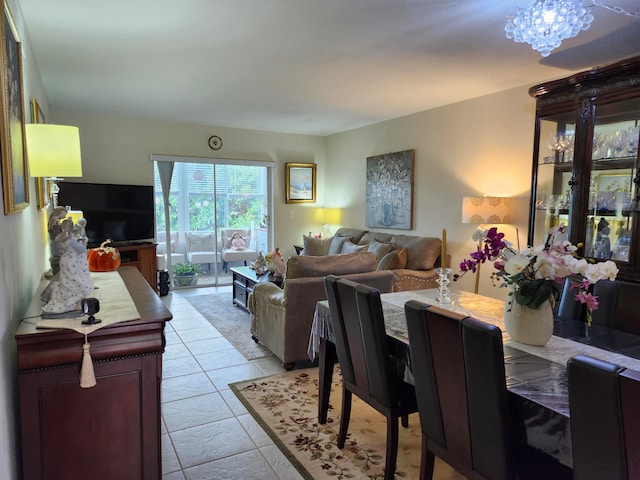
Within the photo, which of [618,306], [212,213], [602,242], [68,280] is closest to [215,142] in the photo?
[212,213]

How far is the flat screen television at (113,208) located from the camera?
5.18 m

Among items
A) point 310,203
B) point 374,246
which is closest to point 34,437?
Answer: point 374,246

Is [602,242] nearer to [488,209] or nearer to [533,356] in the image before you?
[488,209]

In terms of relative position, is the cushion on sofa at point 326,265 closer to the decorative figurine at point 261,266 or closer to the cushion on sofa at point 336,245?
the decorative figurine at point 261,266

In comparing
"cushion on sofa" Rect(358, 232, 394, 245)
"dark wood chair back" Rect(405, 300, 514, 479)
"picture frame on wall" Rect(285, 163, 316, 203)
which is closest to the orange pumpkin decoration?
"dark wood chair back" Rect(405, 300, 514, 479)

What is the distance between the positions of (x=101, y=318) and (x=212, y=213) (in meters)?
5.22

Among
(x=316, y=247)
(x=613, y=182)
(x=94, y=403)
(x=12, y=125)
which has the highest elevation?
(x=12, y=125)

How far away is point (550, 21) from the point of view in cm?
194

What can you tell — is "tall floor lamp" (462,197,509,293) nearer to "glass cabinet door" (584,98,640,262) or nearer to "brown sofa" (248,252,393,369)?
"glass cabinet door" (584,98,640,262)

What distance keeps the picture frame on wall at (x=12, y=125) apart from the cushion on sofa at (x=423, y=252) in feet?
12.5

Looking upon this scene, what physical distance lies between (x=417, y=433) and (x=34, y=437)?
1945 millimetres

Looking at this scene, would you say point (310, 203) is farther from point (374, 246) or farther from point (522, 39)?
point (522, 39)

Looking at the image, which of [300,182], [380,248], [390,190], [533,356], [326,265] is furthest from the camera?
[300,182]

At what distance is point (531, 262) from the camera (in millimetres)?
1691
